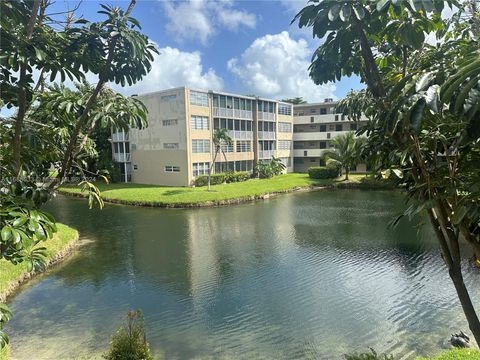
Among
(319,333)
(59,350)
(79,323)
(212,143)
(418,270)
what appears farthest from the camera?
(212,143)

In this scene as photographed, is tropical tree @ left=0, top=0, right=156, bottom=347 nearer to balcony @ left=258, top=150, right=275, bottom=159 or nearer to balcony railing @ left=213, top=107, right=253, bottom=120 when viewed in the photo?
balcony railing @ left=213, top=107, right=253, bottom=120

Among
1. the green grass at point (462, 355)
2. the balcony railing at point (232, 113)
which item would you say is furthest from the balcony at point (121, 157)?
the green grass at point (462, 355)

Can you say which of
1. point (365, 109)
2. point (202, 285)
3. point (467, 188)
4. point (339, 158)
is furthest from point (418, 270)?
point (339, 158)

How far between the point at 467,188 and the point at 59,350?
9.06 meters

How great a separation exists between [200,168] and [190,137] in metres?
3.33

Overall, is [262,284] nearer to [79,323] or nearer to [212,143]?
[79,323]

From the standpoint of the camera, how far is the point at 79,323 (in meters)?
9.78

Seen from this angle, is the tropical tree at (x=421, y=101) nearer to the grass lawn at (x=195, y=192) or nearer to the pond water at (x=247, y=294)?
the pond water at (x=247, y=294)

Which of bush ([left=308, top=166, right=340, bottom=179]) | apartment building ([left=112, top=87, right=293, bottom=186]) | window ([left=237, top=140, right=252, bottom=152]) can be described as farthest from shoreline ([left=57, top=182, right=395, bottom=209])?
window ([left=237, top=140, right=252, bottom=152])

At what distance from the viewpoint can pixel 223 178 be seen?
36375mm

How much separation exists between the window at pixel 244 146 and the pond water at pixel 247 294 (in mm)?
20369

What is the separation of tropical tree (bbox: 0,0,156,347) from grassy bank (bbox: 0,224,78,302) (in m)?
4.59

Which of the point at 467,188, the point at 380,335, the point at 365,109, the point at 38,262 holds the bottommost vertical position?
the point at 380,335

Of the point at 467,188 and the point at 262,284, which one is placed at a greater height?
the point at 467,188
